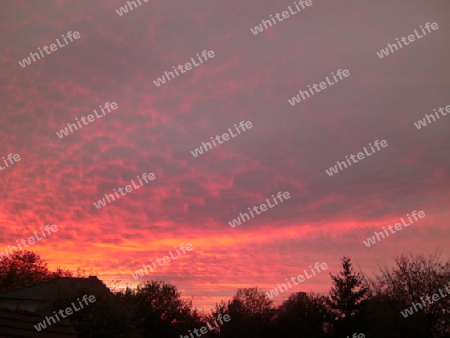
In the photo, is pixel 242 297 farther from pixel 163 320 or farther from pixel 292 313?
pixel 163 320

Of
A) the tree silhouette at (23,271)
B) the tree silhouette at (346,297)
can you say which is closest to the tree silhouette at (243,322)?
the tree silhouette at (346,297)

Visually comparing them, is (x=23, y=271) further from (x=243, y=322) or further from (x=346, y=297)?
(x=346, y=297)

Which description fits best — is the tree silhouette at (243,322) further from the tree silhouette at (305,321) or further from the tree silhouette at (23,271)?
the tree silhouette at (23,271)

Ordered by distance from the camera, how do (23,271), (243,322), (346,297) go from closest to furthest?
(346,297) < (243,322) < (23,271)

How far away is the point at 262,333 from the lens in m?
52.1

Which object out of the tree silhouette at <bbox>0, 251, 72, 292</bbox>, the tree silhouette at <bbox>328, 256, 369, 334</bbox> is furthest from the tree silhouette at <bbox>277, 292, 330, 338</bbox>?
the tree silhouette at <bbox>0, 251, 72, 292</bbox>

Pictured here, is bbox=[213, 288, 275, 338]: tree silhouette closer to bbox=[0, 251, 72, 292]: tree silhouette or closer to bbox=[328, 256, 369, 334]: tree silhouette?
bbox=[328, 256, 369, 334]: tree silhouette

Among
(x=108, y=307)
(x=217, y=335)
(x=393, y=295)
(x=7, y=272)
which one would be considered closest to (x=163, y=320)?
(x=217, y=335)

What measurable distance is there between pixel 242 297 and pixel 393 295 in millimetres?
35763

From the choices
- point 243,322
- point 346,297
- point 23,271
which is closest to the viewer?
point 346,297

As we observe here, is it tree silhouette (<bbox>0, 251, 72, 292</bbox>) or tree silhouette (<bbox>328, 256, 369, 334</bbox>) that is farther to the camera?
tree silhouette (<bbox>0, 251, 72, 292</bbox>)

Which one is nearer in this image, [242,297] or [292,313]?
[292,313]

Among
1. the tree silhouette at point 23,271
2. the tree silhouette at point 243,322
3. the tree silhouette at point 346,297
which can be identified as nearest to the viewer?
the tree silhouette at point 346,297

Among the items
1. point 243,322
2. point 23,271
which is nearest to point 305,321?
point 243,322
